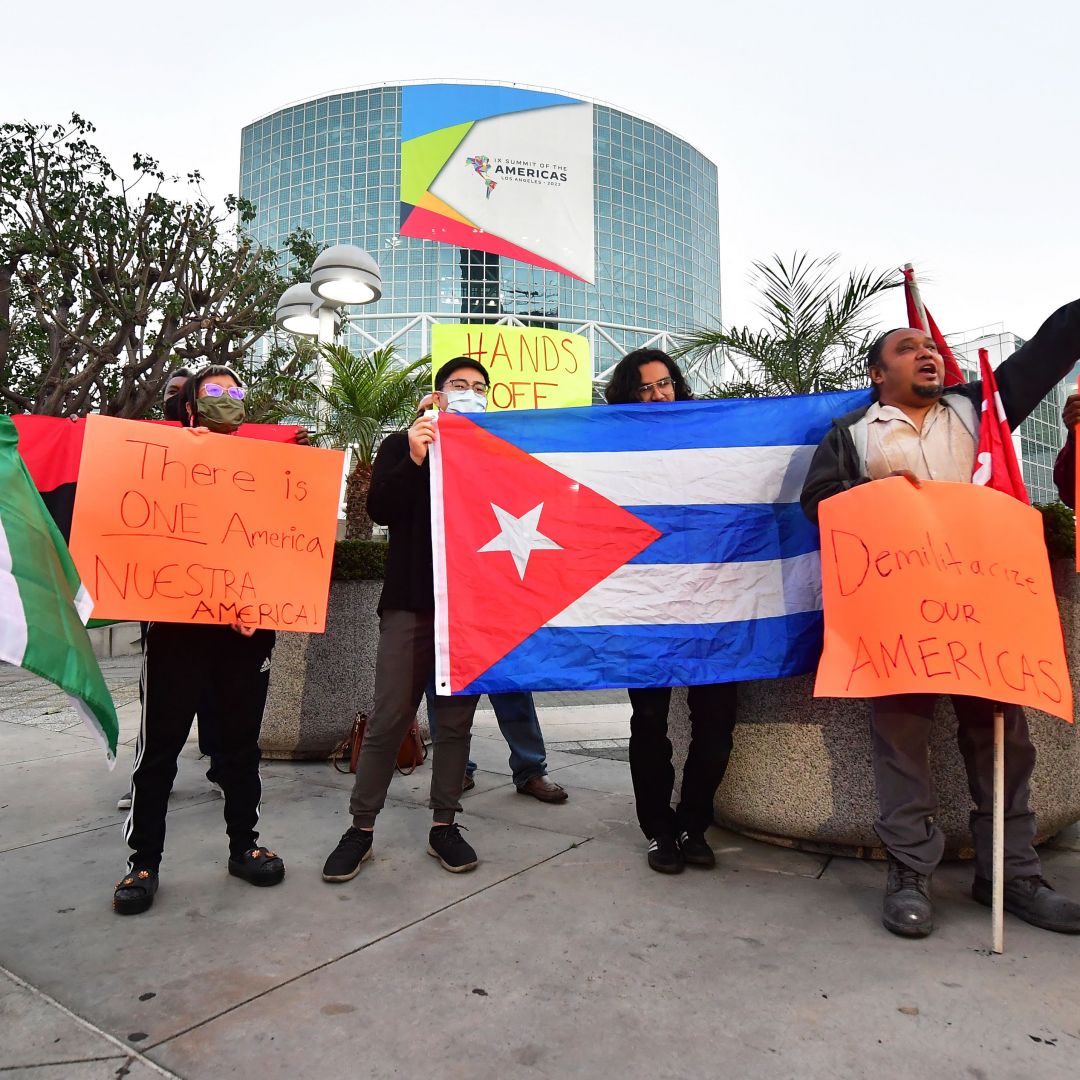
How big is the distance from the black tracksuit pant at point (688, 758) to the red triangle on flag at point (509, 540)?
54cm

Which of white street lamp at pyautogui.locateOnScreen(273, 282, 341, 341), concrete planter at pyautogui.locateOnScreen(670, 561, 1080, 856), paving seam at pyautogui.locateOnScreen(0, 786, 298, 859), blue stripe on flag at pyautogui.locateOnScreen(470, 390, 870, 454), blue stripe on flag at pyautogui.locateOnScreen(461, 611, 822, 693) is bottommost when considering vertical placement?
paving seam at pyautogui.locateOnScreen(0, 786, 298, 859)

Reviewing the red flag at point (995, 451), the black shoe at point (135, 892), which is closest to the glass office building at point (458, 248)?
the red flag at point (995, 451)

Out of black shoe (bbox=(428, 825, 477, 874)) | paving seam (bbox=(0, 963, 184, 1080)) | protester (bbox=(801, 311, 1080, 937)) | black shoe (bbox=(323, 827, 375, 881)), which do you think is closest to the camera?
paving seam (bbox=(0, 963, 184, 1080))

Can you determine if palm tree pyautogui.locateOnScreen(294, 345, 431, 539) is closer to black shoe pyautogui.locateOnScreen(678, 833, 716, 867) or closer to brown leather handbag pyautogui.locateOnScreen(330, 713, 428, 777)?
brown leather handbag pyautogui.locateOnScreen(330, 713, 428, 777)

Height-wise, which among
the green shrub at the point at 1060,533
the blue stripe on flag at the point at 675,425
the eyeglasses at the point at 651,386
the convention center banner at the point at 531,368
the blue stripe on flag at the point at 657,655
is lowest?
the blue stripe on flag at the point at 657,655

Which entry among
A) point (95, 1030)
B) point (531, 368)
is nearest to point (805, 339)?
point (531, 368)

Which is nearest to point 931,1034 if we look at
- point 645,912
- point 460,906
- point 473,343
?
point 645,912

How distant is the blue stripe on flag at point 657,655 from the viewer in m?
2.97

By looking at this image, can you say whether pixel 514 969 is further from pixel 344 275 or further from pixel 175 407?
pixel 344 275

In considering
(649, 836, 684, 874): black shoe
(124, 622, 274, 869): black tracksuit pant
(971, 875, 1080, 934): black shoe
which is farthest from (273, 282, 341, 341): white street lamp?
(971, 875, 1080, 934): black shoe

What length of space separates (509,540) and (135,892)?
5.67ft

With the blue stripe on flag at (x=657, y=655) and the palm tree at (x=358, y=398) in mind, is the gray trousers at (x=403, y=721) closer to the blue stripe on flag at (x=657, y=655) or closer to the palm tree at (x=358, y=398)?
the blue stripe on flag at (x=657, y=655)

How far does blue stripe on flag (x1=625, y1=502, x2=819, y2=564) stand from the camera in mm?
3098

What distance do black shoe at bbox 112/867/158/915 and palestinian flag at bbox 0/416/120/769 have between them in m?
0.61
